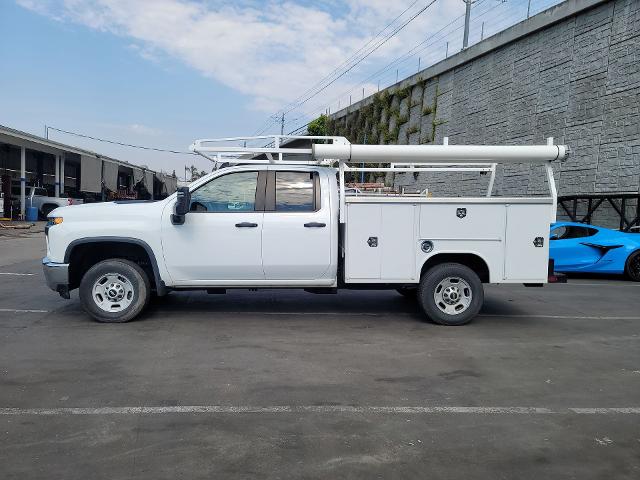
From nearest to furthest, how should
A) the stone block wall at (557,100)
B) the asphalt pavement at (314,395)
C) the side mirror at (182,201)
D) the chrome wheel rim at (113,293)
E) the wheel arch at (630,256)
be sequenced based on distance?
the asphalt pavement at (314,395), the side mirror at (182,201), the chrome wheel rim at (113,293), the wheel arch at (630,256), the stone block wall at (557,100)

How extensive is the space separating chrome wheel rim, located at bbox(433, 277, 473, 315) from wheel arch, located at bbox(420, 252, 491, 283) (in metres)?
0.27

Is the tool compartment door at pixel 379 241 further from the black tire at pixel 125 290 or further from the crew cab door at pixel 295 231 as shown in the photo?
the black tire at pixel 125 290

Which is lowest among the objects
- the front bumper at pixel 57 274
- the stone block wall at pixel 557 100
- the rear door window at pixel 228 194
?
the front bumper at pixel 57 274

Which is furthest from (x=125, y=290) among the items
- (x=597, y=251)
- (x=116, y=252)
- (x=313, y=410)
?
(x=597, y=251)

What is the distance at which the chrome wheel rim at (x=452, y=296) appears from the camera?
6996mm

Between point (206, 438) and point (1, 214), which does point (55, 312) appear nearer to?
point (206, 438)

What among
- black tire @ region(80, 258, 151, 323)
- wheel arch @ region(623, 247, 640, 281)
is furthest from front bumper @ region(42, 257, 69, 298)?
wheel arch @ region(623, 247, 640, 281)

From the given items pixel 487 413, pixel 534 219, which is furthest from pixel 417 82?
pixel 487 413

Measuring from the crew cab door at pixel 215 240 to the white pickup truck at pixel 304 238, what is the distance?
0.04 feet

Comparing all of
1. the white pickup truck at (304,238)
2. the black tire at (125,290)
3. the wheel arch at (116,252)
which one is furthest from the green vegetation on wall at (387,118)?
the black tire at (125,290)

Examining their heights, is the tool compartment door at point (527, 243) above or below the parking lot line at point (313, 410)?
above

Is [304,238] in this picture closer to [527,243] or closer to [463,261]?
[463,261]

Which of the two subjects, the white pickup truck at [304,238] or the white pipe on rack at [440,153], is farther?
the white pickup truck at [304,238]

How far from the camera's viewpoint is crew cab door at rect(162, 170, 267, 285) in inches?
267
